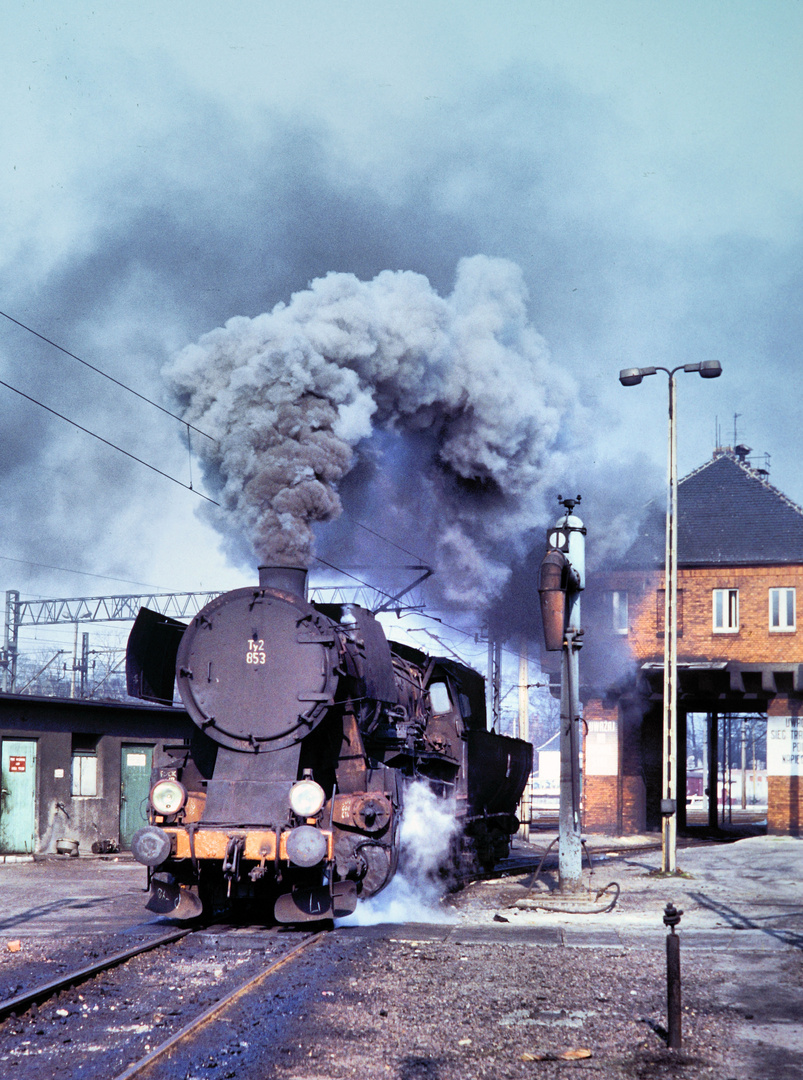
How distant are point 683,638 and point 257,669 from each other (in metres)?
18.1

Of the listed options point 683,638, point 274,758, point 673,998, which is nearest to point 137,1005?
point 274,758

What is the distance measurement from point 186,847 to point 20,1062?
366 cm

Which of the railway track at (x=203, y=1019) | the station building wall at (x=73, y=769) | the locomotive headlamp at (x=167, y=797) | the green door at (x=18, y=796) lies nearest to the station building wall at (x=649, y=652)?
the station building wall at (x=73, y=769)

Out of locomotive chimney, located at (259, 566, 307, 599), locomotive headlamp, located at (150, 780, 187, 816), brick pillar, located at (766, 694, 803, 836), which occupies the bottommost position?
brick pillar, located at (766, 694, 803, 836)

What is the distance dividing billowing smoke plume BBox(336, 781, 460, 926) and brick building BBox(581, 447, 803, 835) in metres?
13.3

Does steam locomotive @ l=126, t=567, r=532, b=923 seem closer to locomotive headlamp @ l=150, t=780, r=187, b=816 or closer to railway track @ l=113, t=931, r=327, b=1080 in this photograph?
locomotive headlamp @ l=150, t=780, r=187, b=816

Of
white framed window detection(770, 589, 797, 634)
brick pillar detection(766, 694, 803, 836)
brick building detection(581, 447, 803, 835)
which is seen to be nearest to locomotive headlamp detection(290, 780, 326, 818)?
brick building detection(581, 447, 803, 835)

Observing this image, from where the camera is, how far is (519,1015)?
23.3ft

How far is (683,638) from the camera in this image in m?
26.6

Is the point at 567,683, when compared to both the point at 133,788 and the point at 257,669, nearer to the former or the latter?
the point at 257,669

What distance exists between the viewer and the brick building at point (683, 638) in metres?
25.9

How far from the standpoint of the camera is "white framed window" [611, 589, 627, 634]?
2678 cm

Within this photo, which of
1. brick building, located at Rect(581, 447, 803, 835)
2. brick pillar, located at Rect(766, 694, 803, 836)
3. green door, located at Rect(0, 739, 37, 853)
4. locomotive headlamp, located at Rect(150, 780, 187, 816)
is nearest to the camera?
locomotive headlamp, located at Rect(150, 780, 187, 816)

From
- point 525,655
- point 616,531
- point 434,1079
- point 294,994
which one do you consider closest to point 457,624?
point 525,655
